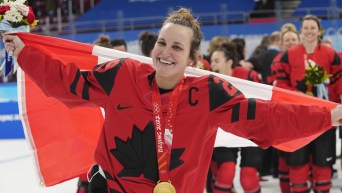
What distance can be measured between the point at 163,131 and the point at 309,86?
3427 millimetres

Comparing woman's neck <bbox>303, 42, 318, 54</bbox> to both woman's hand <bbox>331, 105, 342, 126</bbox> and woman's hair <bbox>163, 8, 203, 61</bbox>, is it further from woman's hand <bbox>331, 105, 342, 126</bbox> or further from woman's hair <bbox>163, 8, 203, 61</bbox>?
woman's hand <bbox>331, 105, 342, 126</bbox>

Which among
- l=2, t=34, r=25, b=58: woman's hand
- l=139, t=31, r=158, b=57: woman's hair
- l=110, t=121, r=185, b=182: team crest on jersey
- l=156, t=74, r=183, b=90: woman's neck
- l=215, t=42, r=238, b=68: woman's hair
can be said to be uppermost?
l=2, t=34, r=25, b=58: woman's hand

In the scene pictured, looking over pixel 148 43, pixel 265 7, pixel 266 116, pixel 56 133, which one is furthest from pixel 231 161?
pixel 265 7

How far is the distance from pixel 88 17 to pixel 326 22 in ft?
24.6

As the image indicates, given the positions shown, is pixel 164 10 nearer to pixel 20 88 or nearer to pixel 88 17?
pixel 88 17

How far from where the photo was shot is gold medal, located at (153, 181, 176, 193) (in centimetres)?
287

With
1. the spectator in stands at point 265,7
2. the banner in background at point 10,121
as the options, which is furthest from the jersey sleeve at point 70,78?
the spectator in stands at point 265,7

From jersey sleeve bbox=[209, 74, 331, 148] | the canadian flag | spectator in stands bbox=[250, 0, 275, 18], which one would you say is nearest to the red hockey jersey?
jersey sleeve bbox=[209, 74, 331, 148]

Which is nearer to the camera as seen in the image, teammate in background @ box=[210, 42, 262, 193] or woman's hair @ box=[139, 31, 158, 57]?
teammate in background @ box=[210, 42, 262, 193]

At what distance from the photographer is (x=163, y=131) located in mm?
2959

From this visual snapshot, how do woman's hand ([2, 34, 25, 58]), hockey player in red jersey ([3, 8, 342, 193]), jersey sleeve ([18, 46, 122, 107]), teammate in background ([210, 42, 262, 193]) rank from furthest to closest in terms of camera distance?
1. teammate in background ([210, 42, 262, 193])
2. woman's hand ([2, 34, 25, 58])
3. jersey sleeve ([18, 46, 122, 107])
4. hockey player in red jersey ([3, 8, 342, 193])

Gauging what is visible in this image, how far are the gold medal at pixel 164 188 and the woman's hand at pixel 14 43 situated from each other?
102cm

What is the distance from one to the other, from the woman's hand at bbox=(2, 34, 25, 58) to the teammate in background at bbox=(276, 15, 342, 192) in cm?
317

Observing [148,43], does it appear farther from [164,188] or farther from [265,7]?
[265,7]
